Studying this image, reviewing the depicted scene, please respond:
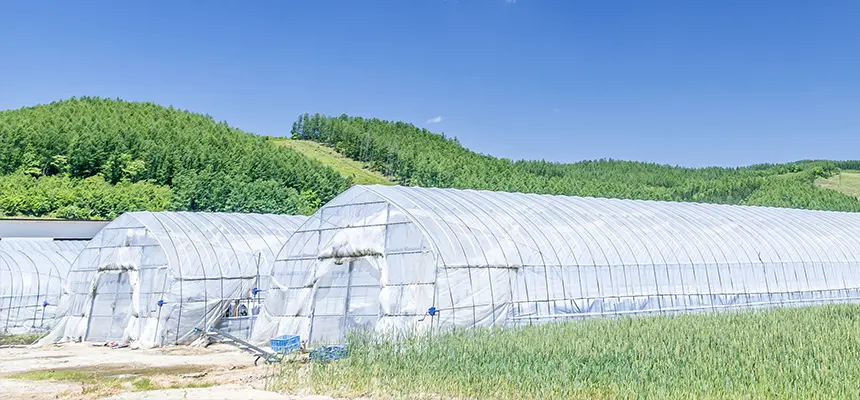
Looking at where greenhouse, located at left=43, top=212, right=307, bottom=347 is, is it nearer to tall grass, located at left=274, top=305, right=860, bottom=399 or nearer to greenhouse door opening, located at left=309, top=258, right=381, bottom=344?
greenhouse door opening, located at left=309, top=258, right=381, bottom=344

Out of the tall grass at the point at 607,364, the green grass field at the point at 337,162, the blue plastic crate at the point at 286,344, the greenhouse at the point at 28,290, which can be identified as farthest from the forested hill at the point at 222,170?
the tall grass at the point at 607,364

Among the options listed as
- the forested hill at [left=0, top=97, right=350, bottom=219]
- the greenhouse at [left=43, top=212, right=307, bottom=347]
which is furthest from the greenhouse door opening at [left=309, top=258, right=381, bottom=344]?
the forested hill at [left=0, top=97, right=350, bottom=219]

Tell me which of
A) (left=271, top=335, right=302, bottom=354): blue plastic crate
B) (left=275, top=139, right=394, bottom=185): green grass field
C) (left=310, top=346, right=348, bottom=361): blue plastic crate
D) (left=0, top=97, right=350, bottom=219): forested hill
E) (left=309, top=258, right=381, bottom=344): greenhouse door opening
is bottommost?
(left=310, top=346, right=348, bottom=361): blue plastic crate

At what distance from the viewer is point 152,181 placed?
3664 inches

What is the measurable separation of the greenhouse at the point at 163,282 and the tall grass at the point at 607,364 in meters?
10.3

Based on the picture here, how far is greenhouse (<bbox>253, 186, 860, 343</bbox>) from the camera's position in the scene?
20.1 m

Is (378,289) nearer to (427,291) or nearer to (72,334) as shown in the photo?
(427,291)

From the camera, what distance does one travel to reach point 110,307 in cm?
2689

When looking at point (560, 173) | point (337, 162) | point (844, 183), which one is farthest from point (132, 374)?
point (560, 173)

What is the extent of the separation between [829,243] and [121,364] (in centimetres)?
2656

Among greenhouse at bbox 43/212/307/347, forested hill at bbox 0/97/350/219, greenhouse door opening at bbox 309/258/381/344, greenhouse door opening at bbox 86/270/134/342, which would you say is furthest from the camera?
forested hill at bbox 0/97/350/219

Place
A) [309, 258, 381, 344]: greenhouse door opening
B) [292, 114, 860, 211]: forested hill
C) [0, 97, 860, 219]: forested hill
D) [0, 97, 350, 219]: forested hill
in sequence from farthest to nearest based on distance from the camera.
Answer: [292, 114, 860, 211]: forested hill → [0, 97, 860, 219]: forested hill → [0, 97, 350, 219]: forested hill → [309, 258, 381, 344]: greenhouse door opening

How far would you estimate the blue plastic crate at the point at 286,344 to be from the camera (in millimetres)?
19766

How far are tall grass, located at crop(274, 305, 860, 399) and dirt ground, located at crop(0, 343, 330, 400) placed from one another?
1535 mm
